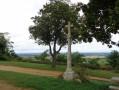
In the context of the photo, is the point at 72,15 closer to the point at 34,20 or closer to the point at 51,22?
the point at 51,22

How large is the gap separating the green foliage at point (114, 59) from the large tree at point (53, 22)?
18.1 feet

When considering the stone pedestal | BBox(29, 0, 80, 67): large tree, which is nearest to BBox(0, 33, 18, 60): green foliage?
BBox(29, 0, 80, 67): large tree

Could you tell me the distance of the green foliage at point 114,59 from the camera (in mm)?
16781

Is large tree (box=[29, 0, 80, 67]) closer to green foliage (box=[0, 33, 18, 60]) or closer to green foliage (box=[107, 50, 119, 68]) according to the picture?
green foliage (box=[107, 50, 119, 68])

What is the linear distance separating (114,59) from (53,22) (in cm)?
941

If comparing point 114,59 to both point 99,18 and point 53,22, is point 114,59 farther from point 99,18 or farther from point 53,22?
point 99,18

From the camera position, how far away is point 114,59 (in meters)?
17.0

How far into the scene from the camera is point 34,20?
15516 millimetres

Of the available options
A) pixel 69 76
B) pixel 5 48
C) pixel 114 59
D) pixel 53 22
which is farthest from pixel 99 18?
pixel 5 48

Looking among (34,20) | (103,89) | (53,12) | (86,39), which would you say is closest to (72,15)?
(53,12)

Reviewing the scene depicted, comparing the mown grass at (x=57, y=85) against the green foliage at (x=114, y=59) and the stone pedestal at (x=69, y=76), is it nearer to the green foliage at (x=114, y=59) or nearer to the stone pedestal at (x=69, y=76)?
the stone pedestal at (x=69, y=76)

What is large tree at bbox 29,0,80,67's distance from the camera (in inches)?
563

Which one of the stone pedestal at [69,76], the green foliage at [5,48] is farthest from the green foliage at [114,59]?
the green foliage at [5,48]

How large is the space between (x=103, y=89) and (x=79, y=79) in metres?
1.83
